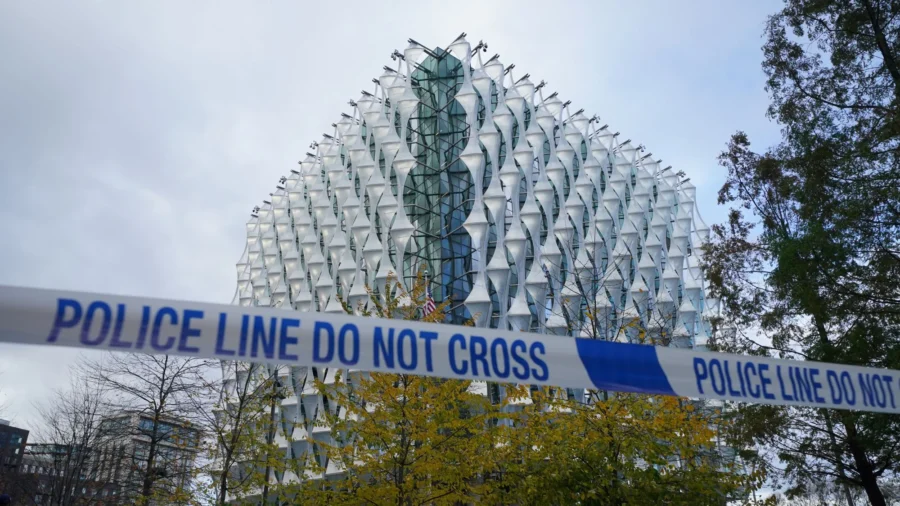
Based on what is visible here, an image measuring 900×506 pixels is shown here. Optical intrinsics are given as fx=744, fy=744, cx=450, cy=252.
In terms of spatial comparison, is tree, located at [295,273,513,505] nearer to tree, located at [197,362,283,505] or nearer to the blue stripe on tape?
tree, located at [197,362,283,505]

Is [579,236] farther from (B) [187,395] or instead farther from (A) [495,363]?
(A) [495,363]

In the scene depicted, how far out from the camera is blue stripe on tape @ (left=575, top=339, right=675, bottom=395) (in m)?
7.43

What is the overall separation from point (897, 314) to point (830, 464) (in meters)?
6.59

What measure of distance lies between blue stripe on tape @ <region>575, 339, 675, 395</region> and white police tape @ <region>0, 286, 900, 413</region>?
0.03 feet

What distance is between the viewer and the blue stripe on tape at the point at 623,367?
743 centimetres

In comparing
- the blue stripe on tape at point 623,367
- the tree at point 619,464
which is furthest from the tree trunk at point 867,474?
the blue stripe on tape at point 623,367

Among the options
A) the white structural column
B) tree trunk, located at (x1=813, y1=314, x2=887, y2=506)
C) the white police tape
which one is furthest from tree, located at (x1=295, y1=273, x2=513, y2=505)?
the white structural column

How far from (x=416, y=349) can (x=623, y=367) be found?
2.17m

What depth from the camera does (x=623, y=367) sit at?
24.7ft

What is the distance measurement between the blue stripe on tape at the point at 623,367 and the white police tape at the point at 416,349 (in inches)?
0.4

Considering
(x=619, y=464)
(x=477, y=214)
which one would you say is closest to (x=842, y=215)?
(x=619, y=464)

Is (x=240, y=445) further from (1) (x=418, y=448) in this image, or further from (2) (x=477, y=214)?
(2) (x=477, y=214)

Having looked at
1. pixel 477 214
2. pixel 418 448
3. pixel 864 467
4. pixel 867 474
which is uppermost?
pixel 477 214

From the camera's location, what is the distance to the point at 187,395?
2319 cm
